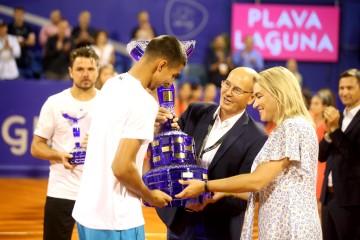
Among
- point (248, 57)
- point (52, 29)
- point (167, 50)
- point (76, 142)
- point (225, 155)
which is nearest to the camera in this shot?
point (167, 50)

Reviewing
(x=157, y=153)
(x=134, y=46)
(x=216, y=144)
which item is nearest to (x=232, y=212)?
(x=216, y=144)

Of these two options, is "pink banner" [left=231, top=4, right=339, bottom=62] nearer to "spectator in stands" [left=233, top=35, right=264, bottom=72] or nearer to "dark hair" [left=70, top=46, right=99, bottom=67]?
"spectator in stands" [left=233, top=35, right=264, bottom=72]

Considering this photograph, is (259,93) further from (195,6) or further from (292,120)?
(195,6)

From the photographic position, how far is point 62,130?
5422 millimetres

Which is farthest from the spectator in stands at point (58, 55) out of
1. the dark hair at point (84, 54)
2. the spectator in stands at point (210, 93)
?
the dark hair at point (84, 54)

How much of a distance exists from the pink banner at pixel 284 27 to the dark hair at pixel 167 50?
13599mm

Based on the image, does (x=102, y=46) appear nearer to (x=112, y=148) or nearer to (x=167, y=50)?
(x=167, y=50)

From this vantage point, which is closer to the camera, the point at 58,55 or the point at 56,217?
the point at 56,217

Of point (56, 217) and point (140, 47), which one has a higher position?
point (140, 47)

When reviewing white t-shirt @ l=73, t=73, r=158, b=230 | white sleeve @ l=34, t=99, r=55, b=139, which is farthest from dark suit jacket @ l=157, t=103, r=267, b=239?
white sleeve @ l=34, t=99, r=55, b=139

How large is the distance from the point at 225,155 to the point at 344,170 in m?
2.13

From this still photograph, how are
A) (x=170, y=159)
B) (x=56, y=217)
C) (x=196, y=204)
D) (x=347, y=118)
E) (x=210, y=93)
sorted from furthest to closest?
1. (x=210, y=93)
2. (x=347, y=118)
3. (x=56, y=217)
4. (x=196, y=204)
5. (x=170, y=159)

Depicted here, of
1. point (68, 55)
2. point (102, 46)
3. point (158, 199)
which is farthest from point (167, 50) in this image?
point (102, 46)

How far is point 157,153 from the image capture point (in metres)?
4.01
